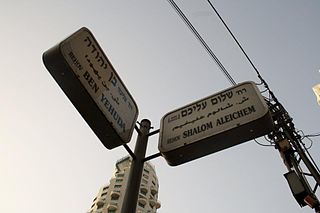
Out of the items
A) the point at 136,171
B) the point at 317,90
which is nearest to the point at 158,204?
the point at 317,90

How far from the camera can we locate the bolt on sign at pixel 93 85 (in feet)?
5.79

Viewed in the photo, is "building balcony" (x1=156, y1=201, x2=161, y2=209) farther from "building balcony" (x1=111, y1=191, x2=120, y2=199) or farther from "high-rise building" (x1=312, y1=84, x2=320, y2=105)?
"high-rise building" (x1=312, y1=84, x2=320, y2=105)

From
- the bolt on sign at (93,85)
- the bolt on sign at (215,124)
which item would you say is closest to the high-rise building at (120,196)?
the bolt on sign at (215,124)

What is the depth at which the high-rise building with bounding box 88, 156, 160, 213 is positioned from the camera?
39316 millimetres

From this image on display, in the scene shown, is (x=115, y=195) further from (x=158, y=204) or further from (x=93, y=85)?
(x=93, y=85)

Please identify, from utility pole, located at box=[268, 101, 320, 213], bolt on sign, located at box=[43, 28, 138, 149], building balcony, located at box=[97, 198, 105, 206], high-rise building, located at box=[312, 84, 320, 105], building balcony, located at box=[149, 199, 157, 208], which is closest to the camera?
bolt on sign, located at box=[43, 28, 138, 149]

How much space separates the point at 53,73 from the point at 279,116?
26.1ft

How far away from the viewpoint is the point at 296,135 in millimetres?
8070

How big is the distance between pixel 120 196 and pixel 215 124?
4161 cm

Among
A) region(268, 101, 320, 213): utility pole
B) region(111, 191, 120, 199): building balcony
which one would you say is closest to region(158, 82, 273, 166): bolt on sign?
region(268, 101, 320, 213): utility pole

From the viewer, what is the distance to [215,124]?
207cm

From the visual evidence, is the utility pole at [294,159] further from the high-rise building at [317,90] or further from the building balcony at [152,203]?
the building balcony at [152,203]

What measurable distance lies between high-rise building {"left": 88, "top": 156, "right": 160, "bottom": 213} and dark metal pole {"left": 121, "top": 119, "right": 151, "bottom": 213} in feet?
119

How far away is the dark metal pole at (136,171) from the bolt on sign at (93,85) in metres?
0.20
